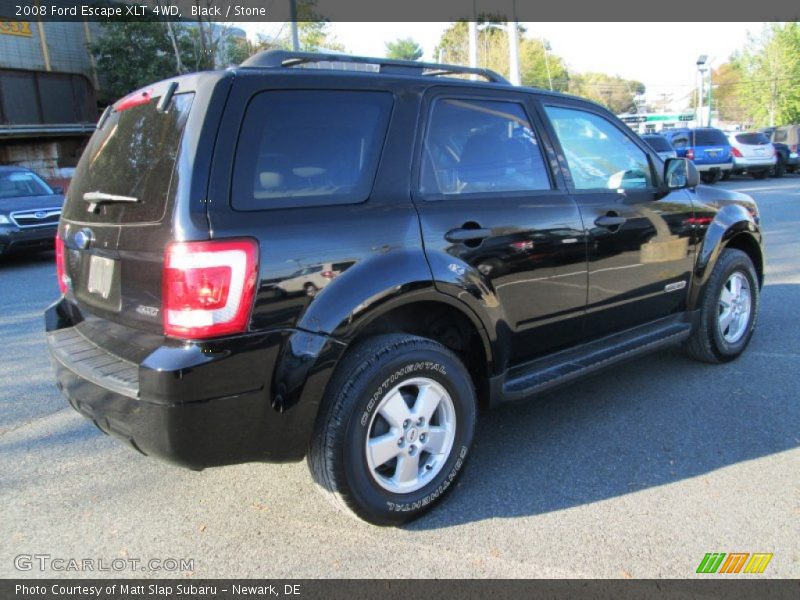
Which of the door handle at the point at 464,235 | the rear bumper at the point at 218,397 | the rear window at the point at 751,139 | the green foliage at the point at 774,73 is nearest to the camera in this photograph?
the rear bumper at the point at 218,397


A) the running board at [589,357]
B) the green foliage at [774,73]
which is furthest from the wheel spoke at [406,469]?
the green foliage at [774,73]

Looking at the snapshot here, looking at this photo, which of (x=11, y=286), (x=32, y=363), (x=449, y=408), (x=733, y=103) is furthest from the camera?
(x=733, y=103)

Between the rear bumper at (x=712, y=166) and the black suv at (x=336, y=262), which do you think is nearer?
the black suv at (x=336, y=262)

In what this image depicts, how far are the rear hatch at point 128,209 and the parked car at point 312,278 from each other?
0.47 metres

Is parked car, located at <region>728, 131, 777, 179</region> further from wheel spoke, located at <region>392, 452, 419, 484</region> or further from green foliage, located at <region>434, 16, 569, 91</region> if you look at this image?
wheel spoke, located at <region>392, 452, 419, 484</region>

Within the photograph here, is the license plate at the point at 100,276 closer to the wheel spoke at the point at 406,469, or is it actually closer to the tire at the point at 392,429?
the tire at the point at 392,429

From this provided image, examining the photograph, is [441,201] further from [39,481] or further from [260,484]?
[39,481]

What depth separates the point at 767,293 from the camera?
21.9ft

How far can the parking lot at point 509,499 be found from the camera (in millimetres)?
2619

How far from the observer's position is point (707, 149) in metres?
22.1

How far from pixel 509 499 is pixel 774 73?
55.9m

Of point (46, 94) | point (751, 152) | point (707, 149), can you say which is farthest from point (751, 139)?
point (46, 94)

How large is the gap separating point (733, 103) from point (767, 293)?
93505mm
